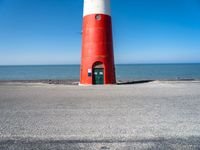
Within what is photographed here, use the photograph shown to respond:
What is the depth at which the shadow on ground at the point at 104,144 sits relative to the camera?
14.4 ft

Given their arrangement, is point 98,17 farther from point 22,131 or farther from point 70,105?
point 22,131

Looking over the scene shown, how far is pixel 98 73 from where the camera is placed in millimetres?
18438

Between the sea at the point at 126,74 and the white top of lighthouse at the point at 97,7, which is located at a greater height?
the white top of lighthouse at the point at 97,7

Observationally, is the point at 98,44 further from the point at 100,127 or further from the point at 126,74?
the point at 126,74

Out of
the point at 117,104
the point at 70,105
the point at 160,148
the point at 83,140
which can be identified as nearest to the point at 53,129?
the point at 83,140

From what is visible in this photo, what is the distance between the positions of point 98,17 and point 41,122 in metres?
13.7

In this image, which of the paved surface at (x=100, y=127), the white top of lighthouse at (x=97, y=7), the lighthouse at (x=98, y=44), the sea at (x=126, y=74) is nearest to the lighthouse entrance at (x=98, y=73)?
the lighthouse at (x=98, y=44)

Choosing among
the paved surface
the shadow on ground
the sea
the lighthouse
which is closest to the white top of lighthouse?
the lighthouse

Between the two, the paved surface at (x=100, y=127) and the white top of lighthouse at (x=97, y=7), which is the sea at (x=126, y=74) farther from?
the paved surface at (x=100, y=127)

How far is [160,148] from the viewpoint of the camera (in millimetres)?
4363

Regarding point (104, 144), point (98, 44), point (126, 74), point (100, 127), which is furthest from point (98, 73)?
point (126, 74)

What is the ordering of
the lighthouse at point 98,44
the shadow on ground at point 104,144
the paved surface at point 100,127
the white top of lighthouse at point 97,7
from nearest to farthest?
the shadow on ground at point 104,144
the paved surface at point 100,127
the white top of lighthouse at point 97,7
the lighthouse at point 98,44

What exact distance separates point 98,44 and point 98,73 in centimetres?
244

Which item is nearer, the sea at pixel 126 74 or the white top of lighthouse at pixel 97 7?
the white top of lighthouse at pixel 97 7
